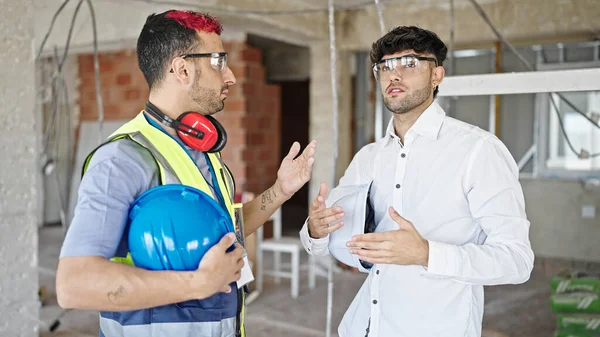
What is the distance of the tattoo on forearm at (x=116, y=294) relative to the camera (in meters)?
1.13

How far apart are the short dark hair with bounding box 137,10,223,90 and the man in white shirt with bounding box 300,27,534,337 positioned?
63 centimetres

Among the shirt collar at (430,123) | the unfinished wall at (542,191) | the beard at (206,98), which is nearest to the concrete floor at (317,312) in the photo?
the unfinished wall at (542,191)

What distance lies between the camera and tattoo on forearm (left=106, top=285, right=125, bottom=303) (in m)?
1.13

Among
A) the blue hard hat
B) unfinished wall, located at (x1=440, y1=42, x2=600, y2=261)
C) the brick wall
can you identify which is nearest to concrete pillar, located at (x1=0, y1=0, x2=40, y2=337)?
the blue hard hat

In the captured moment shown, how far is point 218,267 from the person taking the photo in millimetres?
1192

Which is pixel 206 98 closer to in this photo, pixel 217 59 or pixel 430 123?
pixel 217 59

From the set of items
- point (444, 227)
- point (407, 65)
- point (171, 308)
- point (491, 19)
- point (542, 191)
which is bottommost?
point (542, 191)

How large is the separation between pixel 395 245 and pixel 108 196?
2.29ft

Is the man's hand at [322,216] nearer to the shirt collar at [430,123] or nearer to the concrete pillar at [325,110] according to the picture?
the shirt collar at [430,123]

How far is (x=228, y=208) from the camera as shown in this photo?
1485 mm

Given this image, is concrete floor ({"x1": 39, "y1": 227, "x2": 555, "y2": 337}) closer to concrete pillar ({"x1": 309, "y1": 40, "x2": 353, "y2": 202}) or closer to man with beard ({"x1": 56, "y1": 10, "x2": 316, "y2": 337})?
concrete pillar ({"x1": 309, "y1": 40, "x2": 353, "y2": 202})

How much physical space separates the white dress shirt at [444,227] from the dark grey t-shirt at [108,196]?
713 mm

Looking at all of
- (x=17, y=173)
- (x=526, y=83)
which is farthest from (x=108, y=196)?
(x=17, y=173)

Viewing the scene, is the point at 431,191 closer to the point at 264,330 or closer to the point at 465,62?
the point at 264,330
